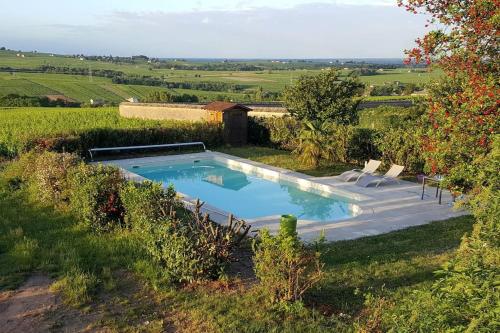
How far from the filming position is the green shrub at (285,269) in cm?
577

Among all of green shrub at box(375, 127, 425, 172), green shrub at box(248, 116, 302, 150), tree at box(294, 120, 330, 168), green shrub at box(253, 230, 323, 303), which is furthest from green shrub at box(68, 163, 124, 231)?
green shrub at box(248, 116, 302, 150)

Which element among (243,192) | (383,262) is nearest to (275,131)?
(243,192)

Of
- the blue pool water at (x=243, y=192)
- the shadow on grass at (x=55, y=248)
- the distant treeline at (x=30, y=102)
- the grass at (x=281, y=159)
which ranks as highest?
the shadow on grass at (x=55, y=248)

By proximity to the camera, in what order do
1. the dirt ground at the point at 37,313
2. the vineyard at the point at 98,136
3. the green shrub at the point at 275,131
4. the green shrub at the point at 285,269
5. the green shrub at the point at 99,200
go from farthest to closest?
the green shrub at the point at 275,131, the vineyard at the point at 98,136, the green shrub at the point at 99,200, the green shrub at the point at 285,269, the dirt ground at the point at 37,313

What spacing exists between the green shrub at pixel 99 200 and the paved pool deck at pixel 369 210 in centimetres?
220

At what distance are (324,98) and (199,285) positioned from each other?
49.5ft

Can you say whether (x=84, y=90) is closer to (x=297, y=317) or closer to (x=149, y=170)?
(x=149, y=170)

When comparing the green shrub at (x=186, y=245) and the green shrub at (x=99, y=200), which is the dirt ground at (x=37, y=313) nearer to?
the green shrub at (x=186, y=245)

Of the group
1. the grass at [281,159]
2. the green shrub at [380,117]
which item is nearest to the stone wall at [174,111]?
the grass at [281,159]

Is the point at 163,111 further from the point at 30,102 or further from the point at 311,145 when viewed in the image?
the point at 30,102

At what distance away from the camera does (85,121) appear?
29.6m

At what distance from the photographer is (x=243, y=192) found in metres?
15.3

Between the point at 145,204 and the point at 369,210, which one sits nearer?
the point at 145,204

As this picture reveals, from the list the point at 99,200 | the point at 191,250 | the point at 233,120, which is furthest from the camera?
the point at 233,120
